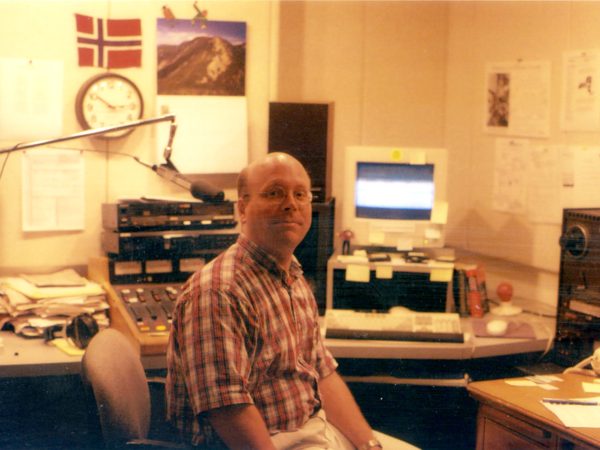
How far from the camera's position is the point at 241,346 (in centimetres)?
179

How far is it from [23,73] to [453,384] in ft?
6.46

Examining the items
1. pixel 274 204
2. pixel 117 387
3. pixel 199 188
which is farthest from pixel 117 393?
pixel 199 188

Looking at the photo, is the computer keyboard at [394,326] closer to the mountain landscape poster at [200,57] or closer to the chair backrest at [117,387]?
the chair backrest at [117,387]

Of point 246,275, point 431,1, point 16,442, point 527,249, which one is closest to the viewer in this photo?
point 246,275

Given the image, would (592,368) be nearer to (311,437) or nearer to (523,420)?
(523,420)

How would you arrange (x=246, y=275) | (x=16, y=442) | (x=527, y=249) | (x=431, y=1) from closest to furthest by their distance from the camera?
(x=246, y=275) < (x=16, y=442) < (x=527, y=249) < (x=431, y=1)

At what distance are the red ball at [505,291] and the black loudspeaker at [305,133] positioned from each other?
2.61ft

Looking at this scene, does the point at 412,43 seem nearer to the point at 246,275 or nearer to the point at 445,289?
the point at 445,289

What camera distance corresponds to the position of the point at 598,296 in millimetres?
2602

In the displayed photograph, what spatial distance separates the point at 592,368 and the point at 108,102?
79.6 inches

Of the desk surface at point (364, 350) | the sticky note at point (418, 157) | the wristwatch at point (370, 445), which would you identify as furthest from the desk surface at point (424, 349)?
the sticky note at point (418, 157)

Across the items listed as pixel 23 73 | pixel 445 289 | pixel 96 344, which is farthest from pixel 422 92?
pixel 96 344

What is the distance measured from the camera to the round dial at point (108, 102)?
312 centimetres

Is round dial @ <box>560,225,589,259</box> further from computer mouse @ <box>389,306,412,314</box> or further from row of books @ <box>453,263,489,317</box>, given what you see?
computer mouse @ <box>389,306,412,314</box>
